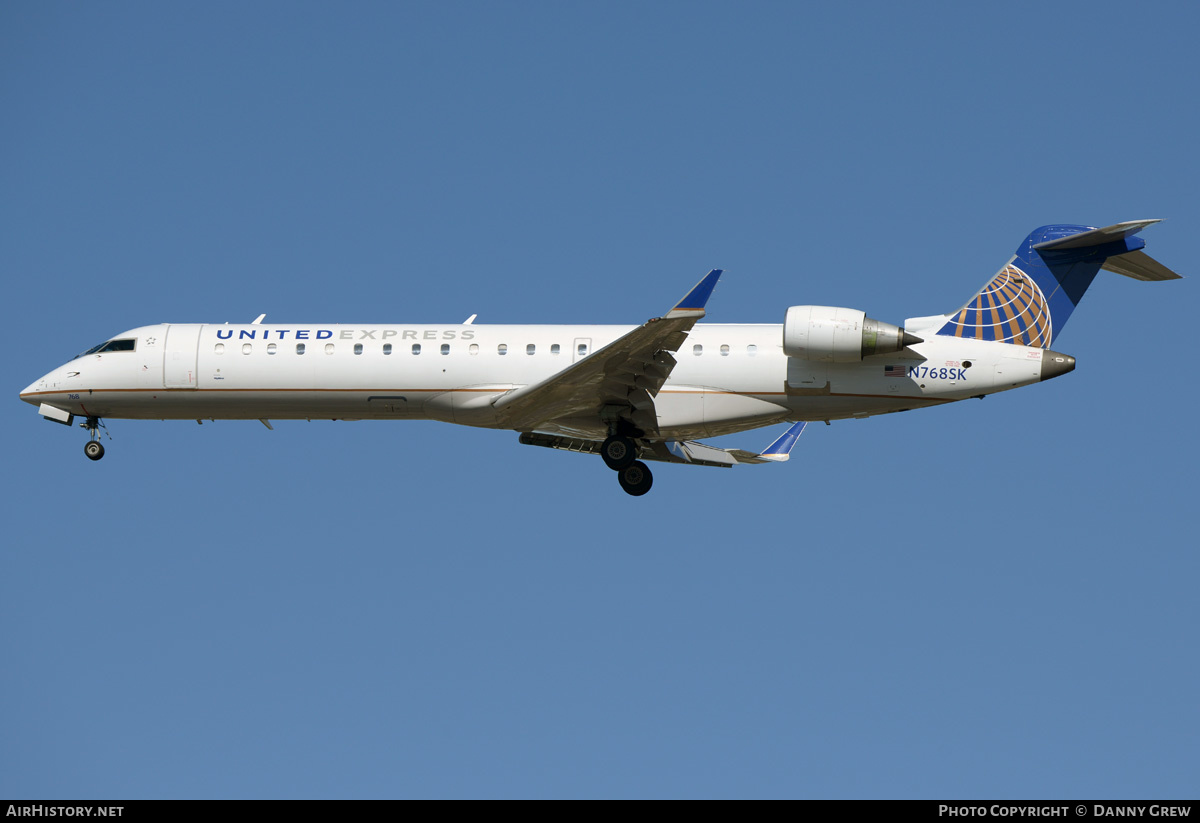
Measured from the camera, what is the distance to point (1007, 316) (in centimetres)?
2548

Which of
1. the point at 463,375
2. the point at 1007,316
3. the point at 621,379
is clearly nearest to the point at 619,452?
the point at 621,379

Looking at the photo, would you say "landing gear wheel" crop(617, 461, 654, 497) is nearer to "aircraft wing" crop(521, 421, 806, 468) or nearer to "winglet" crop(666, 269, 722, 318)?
"aircraft wing" crop(521, 421, 806, 468)

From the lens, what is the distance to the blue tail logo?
83.4 feet

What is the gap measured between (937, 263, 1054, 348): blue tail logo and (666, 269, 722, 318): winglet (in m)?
5.90

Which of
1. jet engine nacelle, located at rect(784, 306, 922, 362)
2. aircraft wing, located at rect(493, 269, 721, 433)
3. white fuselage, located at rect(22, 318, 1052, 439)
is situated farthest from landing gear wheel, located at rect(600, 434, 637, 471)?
jet engine nacelle, located at rect(784, 306, 922, 362)

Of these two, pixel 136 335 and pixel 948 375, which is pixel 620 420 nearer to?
pixel 948 375

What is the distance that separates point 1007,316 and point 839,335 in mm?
3699

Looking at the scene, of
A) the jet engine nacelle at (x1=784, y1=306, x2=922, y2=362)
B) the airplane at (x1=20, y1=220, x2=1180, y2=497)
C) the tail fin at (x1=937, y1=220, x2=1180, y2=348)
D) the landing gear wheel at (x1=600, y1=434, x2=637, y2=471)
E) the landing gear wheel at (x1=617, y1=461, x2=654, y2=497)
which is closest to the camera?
the jet engine nacelle at (x1=784, y1=306, x2=922, y2=362)

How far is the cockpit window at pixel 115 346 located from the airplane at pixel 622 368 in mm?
35

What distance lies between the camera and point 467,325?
26422mm
